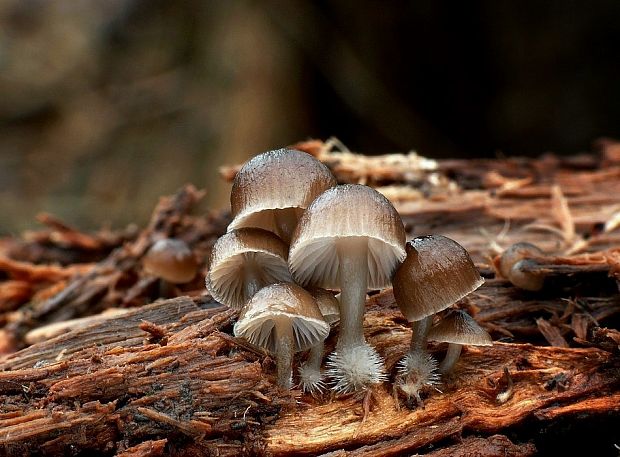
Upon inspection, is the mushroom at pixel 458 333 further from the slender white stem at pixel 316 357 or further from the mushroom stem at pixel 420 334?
the slender white stem at pixel 316 357

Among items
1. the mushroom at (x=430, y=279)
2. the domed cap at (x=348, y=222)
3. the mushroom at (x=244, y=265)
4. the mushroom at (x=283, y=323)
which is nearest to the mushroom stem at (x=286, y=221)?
the mushroom at (x=244, y=265)

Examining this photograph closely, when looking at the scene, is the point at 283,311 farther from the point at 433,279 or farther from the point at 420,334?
the point at 420,334

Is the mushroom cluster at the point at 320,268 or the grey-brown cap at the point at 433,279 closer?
the mushroom cluster at the point at 320,268

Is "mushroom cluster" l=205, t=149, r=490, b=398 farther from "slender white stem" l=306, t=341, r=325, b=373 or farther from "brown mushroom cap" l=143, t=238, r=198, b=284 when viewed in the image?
"brown mushroom cap" l=143, t=238, r=198, b=284

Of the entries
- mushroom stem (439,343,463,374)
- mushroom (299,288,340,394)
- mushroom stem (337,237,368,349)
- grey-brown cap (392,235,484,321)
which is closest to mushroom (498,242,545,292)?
mushroom stem (439,343,463,374)

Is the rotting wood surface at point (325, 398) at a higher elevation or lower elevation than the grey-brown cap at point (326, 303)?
lower

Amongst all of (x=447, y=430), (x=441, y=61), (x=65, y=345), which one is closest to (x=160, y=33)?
(x=441, y=61)

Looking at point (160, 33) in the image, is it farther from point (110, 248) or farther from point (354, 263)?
point (354, 263)

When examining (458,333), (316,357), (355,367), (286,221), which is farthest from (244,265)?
→ (458,333)
